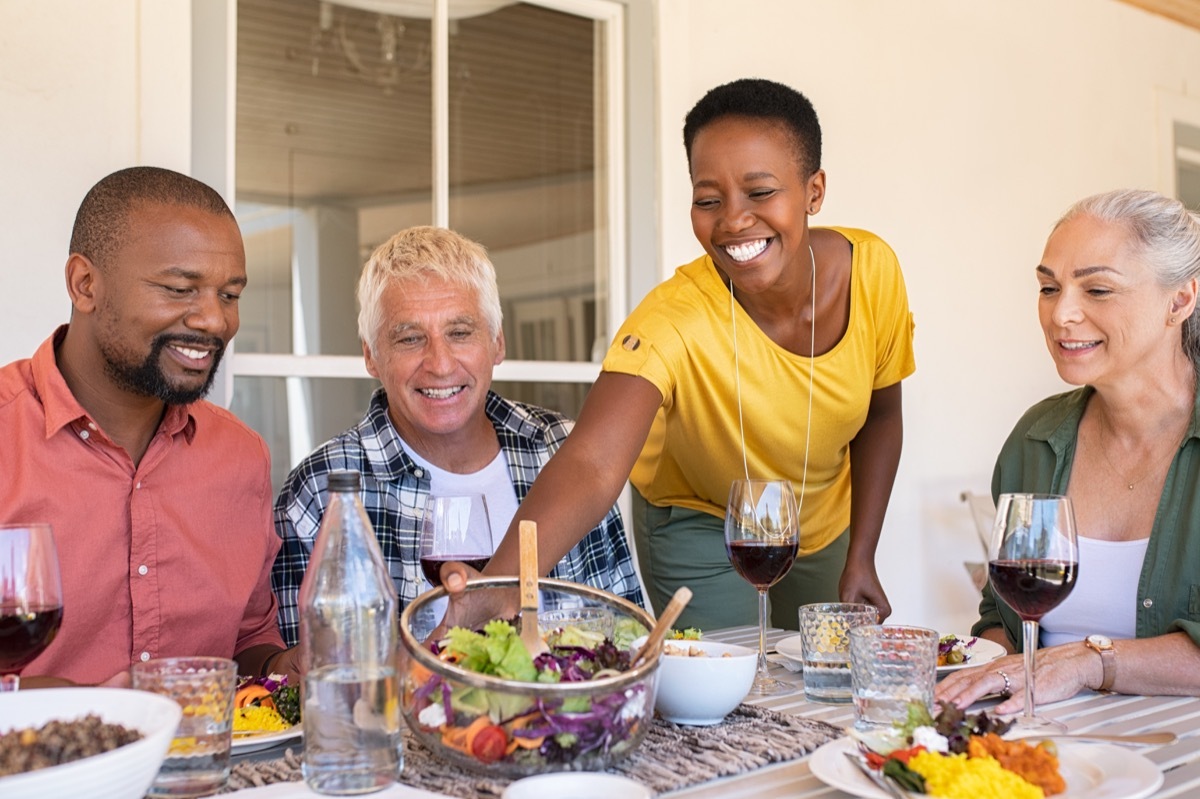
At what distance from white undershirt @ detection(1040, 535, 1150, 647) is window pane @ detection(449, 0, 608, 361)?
1.89m

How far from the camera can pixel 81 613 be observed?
1740mm

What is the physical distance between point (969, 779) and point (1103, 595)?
904mm

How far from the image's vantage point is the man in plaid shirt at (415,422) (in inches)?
81.5

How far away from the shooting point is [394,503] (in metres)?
2.11

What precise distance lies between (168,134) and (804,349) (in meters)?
1.48

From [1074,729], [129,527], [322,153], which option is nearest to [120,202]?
[129,527]

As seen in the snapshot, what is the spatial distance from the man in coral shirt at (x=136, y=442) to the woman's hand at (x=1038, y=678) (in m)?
0.99

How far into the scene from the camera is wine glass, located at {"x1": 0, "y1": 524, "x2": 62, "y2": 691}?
1.07 meters

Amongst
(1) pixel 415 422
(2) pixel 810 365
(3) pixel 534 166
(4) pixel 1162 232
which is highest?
(3) pixel 534 166

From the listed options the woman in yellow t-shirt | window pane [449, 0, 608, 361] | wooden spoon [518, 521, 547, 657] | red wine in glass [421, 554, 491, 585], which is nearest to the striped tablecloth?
wooden spoon [518, 521, 547, 657]

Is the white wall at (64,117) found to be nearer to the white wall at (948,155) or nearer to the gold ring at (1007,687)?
the white wall at (948,155)

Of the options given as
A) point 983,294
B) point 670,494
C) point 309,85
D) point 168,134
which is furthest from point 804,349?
point 309,85

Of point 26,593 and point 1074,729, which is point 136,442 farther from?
point 1074,729

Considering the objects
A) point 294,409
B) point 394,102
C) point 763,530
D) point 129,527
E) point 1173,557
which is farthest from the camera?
point 394,102
